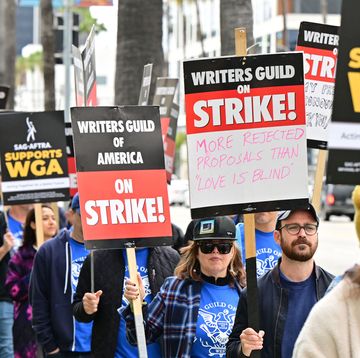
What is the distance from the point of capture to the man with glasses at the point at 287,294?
6.22 metres

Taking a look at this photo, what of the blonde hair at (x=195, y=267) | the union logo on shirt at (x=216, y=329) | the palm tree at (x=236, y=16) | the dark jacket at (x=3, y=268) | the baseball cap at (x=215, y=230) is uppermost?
the palm tree at (x=236, y=16)

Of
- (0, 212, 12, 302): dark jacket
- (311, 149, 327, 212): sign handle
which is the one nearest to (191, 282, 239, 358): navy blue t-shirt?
(311, 149, 327, 212): sign handle

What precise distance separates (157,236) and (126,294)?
18.9 inches

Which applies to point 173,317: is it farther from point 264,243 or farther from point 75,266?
point 75,266

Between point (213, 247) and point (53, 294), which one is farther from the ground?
point (213, 247)

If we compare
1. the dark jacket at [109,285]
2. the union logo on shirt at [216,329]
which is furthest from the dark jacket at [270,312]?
the dark jacket at [109,285]

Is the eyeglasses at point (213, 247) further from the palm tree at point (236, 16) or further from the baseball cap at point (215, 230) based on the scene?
the palm tree at point (236, 16)

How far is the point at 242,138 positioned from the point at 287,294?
0.75 meters

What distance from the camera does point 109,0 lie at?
15.8 m

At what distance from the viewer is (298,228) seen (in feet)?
21.3

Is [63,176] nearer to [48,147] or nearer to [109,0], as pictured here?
[48,147]

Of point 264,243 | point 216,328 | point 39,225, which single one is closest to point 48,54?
point 39,225

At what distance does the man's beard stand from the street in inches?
530

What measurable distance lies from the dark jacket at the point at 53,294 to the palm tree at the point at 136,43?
18.2 feet
